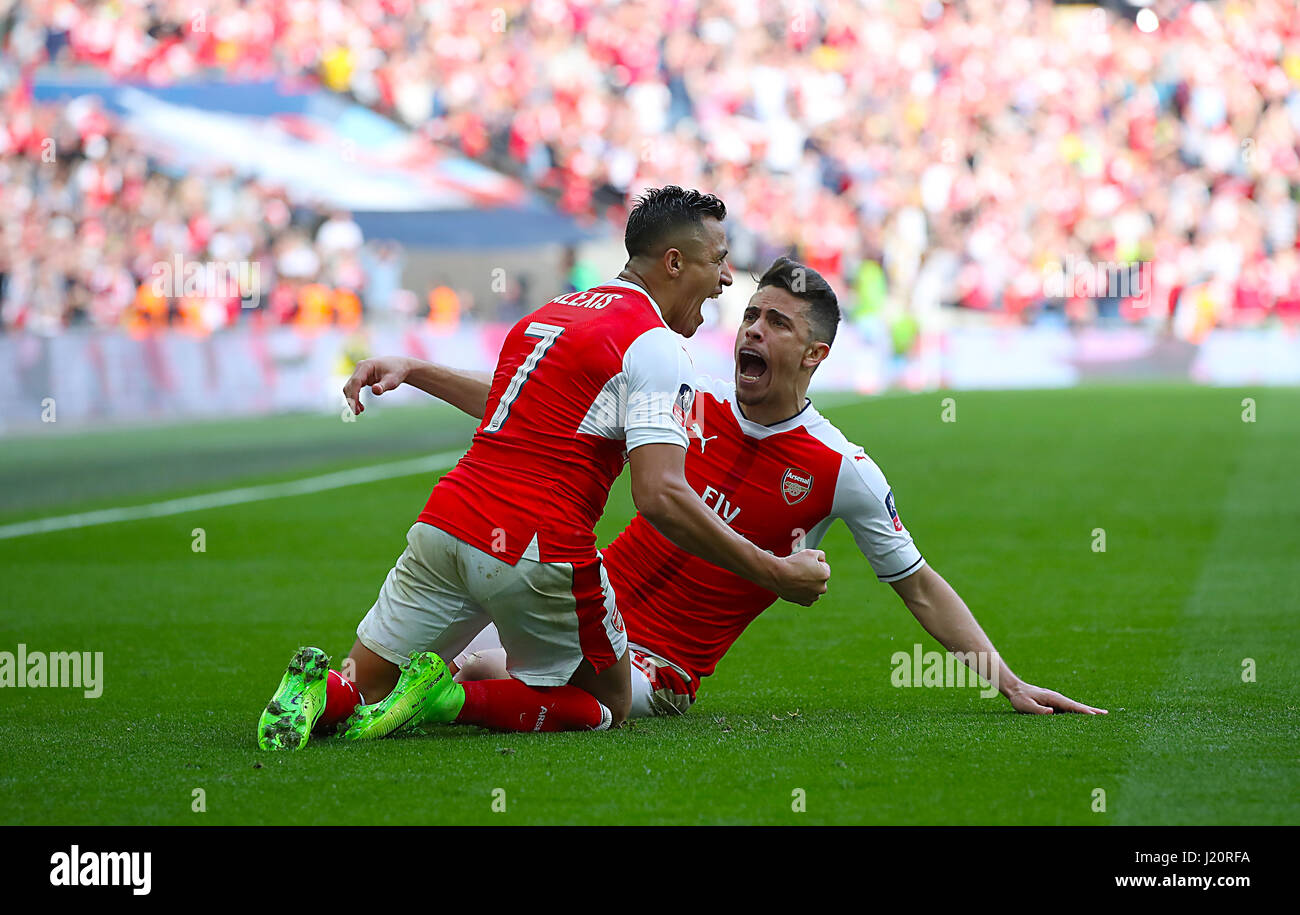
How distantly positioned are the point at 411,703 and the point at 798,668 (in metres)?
2.44

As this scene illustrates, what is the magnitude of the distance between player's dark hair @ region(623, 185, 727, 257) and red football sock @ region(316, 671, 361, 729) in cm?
169

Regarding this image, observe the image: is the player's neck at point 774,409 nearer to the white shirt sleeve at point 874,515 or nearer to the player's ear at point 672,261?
the white shirt sleeve at point 874,515

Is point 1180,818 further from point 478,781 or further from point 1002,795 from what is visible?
point 478,781

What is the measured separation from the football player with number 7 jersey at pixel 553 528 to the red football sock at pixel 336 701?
2 cm

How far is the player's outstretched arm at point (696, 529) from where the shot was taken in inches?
192

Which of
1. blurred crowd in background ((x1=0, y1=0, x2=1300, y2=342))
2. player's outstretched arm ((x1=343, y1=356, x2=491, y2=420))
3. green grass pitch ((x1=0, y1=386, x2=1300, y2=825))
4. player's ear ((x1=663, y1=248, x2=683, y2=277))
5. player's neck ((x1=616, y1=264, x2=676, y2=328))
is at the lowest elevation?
green grass pitch ((x1=0, y1=386, x2=1300, y2=825))

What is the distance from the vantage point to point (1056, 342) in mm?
28750

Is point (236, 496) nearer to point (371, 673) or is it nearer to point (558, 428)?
point (371, 673)

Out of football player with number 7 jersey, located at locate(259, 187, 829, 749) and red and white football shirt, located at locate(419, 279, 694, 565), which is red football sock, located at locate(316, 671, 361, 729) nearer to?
football player with number 7 jersey, located at locate(259, 187, 829, 749)

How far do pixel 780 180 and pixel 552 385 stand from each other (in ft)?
92.2

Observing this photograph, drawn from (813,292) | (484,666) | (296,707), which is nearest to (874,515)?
(813,292)

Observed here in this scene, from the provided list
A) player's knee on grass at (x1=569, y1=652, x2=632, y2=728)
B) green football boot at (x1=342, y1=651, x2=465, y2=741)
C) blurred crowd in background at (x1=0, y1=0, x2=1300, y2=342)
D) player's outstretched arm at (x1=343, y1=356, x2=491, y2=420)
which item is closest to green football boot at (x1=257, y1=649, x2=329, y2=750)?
green football boot at (x1=342, y1=651, x2=465, y2=741)

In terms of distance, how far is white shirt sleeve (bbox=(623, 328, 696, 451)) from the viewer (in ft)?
16.2

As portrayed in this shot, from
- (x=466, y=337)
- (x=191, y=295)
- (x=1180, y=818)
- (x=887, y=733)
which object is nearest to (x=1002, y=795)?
(x=1180, y=818)
